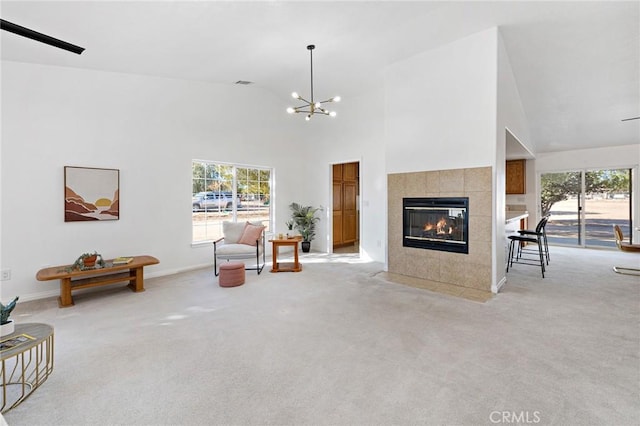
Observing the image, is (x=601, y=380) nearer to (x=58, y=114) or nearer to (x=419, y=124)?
(x=419, y=124)

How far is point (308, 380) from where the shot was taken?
2.07m

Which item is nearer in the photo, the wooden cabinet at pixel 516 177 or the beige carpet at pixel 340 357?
the beige carpet at pixel 340 357

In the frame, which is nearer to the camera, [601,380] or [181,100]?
[601,380]

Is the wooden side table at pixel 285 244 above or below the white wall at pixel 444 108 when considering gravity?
below

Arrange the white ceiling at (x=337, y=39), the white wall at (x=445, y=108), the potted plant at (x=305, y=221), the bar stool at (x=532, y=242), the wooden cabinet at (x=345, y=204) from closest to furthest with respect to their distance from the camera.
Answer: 1. the white ceiling at (x=337, y=39)
2. the white wall at (x=445, y=108)
3. the bar stool at (x=532, y=242)
4. the potted plant at (x=305, y=221)
5. the wooden cabinet at (x=345, y=204)

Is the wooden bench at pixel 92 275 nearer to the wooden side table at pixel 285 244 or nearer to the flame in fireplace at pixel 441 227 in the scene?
the wooden side table at pixel 285 244

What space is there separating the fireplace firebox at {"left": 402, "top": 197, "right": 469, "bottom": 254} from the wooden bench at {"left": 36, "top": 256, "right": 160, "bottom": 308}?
388 centimetres

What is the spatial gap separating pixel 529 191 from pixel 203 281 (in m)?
7.97

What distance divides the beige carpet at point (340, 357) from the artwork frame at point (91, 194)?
1.12 meters

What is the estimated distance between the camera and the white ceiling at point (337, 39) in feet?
10.2

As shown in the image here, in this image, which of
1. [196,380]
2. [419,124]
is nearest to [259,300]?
[196,380]

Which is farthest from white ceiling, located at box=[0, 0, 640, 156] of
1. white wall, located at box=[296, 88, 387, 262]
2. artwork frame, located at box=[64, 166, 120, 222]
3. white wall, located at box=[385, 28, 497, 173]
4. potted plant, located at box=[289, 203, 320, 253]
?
potted plant, located at box=[289, 203, 320, 253]

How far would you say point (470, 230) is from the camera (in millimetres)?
4102

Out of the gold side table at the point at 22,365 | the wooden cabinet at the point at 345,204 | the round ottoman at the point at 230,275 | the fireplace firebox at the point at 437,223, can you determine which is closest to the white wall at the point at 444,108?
the fireplace firebox at the point at 437,223
